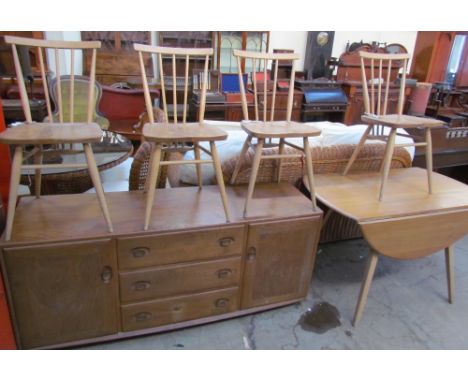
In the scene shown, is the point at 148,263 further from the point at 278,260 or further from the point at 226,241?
the point at 278,260

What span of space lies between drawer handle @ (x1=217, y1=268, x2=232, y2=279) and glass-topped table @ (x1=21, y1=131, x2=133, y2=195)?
3.05ft

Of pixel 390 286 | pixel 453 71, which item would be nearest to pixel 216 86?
pixel 390 286

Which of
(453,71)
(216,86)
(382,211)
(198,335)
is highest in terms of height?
(453,71)

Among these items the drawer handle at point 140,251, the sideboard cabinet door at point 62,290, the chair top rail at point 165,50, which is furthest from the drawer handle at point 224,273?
the chair top rail at point 165,50

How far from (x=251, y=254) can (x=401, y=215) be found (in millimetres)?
755

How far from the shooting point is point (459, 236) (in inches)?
72.2

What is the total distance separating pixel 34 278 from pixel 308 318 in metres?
1.33

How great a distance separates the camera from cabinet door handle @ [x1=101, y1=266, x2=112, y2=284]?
4.66 feet

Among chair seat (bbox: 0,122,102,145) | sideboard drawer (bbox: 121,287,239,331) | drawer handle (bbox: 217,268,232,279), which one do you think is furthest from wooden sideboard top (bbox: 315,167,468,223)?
chair seat (bbox: 0,122,102,145)

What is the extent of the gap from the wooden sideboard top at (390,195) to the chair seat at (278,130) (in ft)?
1.22

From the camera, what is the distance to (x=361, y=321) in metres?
1.83

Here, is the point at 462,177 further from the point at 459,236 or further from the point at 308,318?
the point at 308,318

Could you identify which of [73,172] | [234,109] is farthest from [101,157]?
[234,109]
